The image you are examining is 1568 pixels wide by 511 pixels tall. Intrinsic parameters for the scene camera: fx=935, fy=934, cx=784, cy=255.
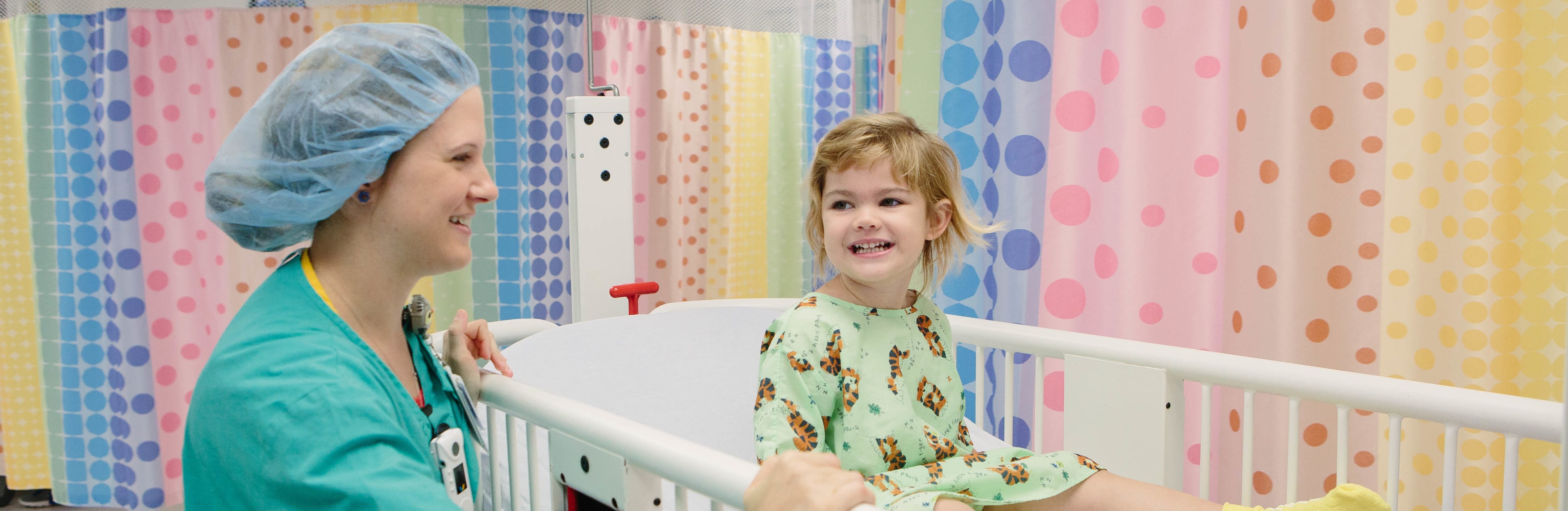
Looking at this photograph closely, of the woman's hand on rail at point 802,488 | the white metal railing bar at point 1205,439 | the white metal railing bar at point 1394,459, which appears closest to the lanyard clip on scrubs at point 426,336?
the woman's hand on rail at point 802,488

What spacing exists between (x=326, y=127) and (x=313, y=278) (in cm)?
15

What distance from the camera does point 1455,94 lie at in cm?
141

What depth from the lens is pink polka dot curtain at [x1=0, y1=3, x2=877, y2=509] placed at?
234cm

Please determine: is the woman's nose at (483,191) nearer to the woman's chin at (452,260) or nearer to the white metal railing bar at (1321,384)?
the woman's chin at (452,260)

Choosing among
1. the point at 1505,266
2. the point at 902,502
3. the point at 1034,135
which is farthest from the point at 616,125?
the point at 1505,266

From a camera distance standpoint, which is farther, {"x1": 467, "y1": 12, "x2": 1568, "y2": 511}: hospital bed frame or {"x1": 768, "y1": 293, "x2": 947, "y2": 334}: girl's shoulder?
{"x1": 768, "y1": 293, "x2": 947, "y2": 334}: girl's shoulder

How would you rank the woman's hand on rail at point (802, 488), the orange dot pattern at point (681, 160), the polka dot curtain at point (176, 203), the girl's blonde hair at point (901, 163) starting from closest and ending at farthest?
the woman's hand on rail at point (802, 488)
the girl's blonde hair at point (901, 163)
the polka dot curtain at point (176, 203)
the orange dot pattern at point (681, 160)

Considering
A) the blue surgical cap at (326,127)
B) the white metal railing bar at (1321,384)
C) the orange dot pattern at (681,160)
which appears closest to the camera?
the blue surgical cap at (326,127)

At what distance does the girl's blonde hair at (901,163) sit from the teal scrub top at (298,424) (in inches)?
23.5

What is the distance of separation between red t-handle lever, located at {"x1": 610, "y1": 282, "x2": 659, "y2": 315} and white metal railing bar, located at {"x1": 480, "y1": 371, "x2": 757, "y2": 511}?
0.59 metres

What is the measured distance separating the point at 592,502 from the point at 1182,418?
2.49 ft

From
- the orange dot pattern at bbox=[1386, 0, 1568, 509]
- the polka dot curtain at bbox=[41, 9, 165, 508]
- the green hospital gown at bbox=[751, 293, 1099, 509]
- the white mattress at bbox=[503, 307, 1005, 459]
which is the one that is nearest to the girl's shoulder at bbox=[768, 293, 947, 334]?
the green hospital gown at bbox=[751, 293, 1099, 509]

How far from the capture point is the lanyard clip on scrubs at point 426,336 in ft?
3.40

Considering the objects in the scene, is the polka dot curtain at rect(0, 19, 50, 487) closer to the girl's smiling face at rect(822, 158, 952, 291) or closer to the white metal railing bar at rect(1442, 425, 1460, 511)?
the girl's smiling face at rect(822, 158, 952, 291)
